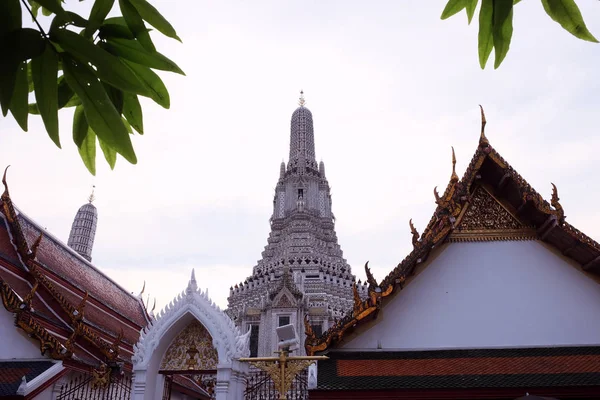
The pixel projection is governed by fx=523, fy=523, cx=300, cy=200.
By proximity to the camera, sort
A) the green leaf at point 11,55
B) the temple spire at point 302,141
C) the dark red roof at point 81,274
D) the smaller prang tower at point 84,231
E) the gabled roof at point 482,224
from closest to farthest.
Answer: the green leaf at point 11,55
the gabled roof at point 482,224
the dark red roof at point 81,274
the smaller prang tower at point 84,231
the temple spire at point 302,141

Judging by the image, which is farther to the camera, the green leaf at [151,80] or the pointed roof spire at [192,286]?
the pointed roof spire at [192,286]

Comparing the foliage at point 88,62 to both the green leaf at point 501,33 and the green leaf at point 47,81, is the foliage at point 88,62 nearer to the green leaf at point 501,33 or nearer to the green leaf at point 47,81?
the green leaf at point 47,81

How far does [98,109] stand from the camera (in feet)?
3.75

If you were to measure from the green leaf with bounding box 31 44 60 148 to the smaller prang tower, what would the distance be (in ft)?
137

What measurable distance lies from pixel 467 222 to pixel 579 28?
7.84 metres

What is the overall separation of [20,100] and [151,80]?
11.4 inches

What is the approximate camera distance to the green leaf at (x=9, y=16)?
1.04 metres

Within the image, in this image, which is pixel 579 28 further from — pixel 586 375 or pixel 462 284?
pixel 462 284

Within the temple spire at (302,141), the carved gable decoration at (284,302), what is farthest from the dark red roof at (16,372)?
the temple spire at (302,141)

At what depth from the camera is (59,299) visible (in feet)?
33.0

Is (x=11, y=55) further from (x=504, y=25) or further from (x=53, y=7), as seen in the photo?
(x=504, y=25)

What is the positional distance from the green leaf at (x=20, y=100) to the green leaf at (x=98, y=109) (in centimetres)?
9

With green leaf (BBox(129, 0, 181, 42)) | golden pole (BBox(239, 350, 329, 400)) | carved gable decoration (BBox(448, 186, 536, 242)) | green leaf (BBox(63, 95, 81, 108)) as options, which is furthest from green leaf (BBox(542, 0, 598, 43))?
carved gable decoration (BBox(448, 186, 536, 242))

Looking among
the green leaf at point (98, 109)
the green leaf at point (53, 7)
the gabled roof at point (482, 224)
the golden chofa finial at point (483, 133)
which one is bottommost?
the green leaf at point (98, 109)
